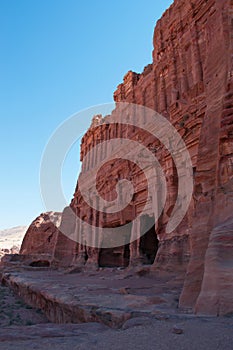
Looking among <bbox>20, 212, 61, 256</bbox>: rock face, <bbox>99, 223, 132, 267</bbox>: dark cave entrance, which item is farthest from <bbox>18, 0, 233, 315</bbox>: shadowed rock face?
<bbox>20, 212, 61, 256</bbox>: rock face

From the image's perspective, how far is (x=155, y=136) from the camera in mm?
15516

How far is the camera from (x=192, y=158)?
12.2 meters

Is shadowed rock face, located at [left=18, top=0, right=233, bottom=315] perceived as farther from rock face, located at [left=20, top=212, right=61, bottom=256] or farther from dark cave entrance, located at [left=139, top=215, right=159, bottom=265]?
rock face, located at [left=20, top=212, right=61, bottom=256]

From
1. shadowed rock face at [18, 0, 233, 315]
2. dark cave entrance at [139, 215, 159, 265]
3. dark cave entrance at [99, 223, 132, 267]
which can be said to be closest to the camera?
shadowed rock face at [18, 0, 233, 315]

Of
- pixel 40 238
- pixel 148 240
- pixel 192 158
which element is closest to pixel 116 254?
pixel 148 240

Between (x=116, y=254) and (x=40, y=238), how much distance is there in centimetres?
2071

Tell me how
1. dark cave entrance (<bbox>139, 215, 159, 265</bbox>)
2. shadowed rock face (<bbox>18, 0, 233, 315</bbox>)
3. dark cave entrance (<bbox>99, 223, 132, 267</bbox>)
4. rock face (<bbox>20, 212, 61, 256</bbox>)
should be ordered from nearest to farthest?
1. shadowed rock face (<bbox>18, 0, 233, 315</bbox>)
2. dark cave entrance (<bbox>139, 215, 159, 265</bbox>)
3. dark cave entrance (<bbox>99, 223, 132, 267</bbox>)
4. rock face (<bbox>20, 212, 61, 256</bbox>)

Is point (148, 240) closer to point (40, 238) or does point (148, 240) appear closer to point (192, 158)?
point (192, 158)

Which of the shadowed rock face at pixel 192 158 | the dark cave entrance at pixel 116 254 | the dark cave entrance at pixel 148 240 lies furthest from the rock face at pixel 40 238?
the dark cave entrance at pixel 148 240

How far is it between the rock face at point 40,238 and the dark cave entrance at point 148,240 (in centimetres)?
2375

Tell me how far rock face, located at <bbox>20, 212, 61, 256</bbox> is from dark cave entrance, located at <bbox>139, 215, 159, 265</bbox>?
77.9 feet

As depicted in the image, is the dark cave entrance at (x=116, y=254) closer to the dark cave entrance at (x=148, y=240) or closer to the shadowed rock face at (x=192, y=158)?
the shadowed rock face at (x=192, y=158)

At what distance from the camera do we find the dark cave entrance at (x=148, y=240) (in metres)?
15.8

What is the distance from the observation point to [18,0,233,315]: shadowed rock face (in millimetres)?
5445
